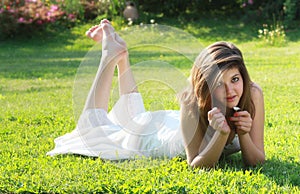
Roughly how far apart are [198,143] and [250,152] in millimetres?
292

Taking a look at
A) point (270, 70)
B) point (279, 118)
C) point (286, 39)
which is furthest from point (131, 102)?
point (286, 39)

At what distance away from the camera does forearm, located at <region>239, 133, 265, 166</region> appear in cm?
317

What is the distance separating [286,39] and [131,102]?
295 inches

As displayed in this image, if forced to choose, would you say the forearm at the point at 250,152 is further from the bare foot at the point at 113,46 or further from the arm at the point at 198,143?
the bare foot at the point at 113,46

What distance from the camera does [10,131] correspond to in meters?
4.55

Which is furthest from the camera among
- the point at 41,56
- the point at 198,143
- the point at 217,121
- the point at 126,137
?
the point at 41,56

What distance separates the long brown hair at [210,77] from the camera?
118 inches

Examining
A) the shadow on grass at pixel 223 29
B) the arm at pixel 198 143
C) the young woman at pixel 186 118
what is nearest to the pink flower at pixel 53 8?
the shadow on grass at pixel 223 29

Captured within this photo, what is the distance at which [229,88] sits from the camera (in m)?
3.01

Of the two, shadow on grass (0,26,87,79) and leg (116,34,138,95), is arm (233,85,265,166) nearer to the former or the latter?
leg (116,34,138,95)

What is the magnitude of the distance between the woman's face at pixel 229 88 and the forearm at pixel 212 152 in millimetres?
179

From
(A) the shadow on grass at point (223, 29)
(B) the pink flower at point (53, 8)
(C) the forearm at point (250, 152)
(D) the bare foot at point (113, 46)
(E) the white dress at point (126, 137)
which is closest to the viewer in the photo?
(C) the forearm at point (250, 152)

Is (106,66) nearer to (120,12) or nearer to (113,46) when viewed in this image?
(113,46)

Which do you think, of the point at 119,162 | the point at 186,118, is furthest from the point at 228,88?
the point at 119,162
